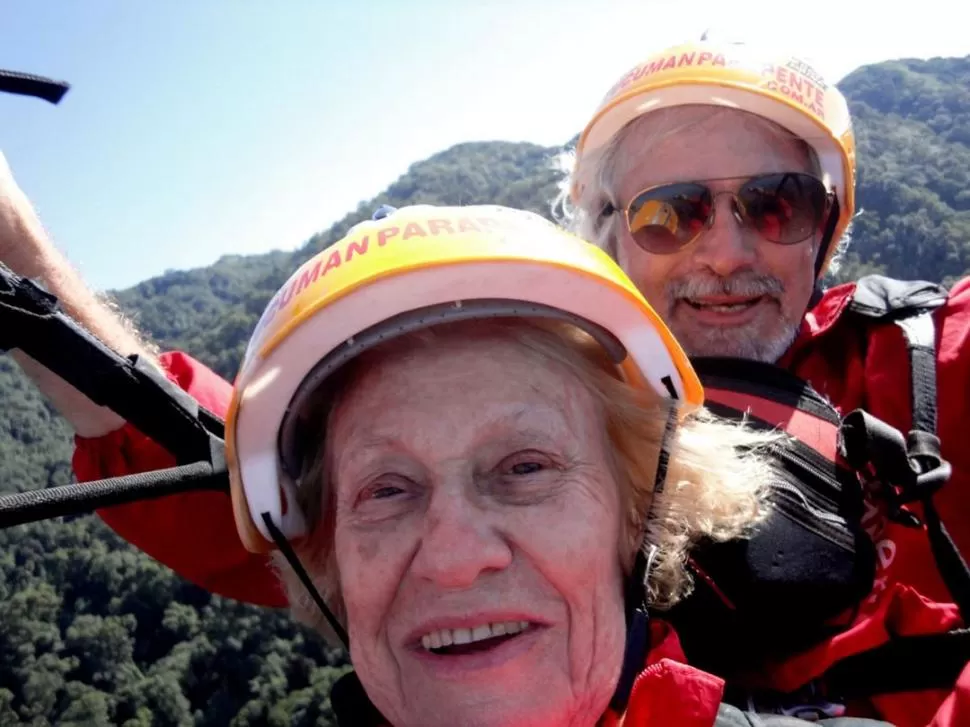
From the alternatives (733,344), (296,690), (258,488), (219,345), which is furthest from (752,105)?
(219,345)

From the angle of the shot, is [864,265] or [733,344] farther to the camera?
[864,265]

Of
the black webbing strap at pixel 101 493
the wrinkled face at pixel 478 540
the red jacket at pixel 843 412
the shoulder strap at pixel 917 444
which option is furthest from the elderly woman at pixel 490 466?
the red jacket at pixel 843 412

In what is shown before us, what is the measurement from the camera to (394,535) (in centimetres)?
174

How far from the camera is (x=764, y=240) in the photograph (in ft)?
9.71

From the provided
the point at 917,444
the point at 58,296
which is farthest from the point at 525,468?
the point at 58,296

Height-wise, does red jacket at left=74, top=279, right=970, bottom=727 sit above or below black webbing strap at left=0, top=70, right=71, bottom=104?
below

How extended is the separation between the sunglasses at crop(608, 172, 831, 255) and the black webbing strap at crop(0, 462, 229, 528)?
1.96 m

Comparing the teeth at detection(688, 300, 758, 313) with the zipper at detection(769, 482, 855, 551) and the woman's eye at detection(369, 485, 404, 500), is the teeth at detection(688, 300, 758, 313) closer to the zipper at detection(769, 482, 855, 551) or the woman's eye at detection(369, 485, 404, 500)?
the zipper at detection(769, 482, 855, 551)

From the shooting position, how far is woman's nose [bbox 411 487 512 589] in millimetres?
1622

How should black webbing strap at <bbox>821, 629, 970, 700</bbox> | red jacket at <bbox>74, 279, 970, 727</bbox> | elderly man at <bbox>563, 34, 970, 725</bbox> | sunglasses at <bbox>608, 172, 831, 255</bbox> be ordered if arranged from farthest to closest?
1. sunglasses at <bbox>608, 172, 831, 255</bbox>
2. elderly man at <bbox>563, 34, 970, 725</bbox>
3. red jacket at <bbox>74, 279, 970, 727</bbox>
4. black webbing strap at <bbox>821, 629, 970, 700</bbox>

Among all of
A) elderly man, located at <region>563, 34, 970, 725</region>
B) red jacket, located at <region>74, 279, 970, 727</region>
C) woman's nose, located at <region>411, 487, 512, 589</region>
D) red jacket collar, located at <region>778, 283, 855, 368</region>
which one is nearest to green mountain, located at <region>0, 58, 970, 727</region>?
elderly man, located at <region>563, 34, 970, 725</region>

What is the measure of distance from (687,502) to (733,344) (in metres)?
1.14

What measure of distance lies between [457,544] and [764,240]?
200 cm

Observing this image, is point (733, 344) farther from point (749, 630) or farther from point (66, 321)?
point (66, 321)
